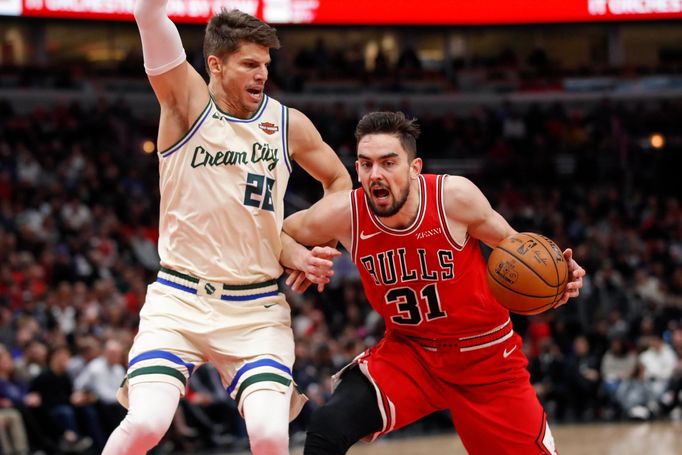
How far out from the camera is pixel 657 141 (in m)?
23.3

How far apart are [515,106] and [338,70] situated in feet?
13.3

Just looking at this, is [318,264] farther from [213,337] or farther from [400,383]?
[400,383]

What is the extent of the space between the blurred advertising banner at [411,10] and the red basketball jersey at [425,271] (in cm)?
1143

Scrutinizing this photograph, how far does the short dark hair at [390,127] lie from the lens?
5418 mm

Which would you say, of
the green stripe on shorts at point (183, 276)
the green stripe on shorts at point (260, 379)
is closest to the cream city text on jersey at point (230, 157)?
the green stripe on shorts at point (183, 276)

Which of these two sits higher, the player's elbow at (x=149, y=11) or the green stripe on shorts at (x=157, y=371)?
the player's elbow at (x=149, y=11)

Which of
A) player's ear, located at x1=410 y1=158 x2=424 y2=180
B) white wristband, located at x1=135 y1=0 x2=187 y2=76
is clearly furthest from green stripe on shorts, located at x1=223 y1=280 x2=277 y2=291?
white wristband, located at x1=135 y1=0 x2=187 y2=76

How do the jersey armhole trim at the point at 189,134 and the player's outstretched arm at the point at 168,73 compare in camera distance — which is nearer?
the player's outstretched arm at the point at 168,73

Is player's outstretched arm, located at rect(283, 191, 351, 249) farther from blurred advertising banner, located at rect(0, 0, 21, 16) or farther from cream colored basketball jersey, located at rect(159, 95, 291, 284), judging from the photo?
blurred advertising banner, located at rect(0, 0, 21, 16)

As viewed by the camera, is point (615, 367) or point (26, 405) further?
point (615, 367)

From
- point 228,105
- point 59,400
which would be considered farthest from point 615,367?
point 228,105

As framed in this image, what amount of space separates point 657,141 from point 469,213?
61.9 feet

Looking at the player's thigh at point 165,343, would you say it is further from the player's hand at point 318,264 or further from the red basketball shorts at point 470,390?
the red basketball shorts at point 470,390

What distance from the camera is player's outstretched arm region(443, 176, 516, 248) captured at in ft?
18.2
